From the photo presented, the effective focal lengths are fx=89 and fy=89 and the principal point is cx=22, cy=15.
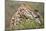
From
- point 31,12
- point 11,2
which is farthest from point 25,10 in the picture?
point 11,2

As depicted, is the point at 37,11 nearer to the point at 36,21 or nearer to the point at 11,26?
the point at 36,21

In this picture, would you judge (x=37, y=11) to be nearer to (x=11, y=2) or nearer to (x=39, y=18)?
(x=39, y=18)

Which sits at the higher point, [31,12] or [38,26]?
[31,12]

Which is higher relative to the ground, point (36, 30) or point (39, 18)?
point (39, 18)
